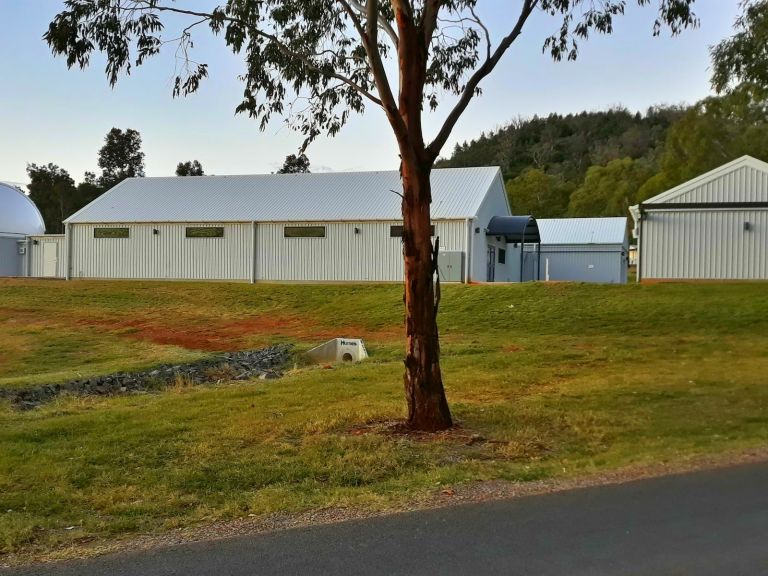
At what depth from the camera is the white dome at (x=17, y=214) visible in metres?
43.8

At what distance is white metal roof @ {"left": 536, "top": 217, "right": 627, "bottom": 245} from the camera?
4353cm

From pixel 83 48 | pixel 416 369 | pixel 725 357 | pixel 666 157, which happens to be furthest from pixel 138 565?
pixel 666 157

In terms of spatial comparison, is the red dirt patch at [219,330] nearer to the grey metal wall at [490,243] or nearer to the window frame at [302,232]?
the window frame at [302,232]

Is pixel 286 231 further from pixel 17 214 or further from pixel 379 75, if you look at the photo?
pixel 379 75

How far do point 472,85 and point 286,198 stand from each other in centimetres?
2799

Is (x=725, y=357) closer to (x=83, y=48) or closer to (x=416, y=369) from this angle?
(x=416, y=369)

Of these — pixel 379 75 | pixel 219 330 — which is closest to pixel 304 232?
pixel 219 330

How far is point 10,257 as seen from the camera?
42062mm

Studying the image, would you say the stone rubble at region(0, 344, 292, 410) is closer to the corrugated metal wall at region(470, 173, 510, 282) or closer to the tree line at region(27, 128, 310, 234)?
the corrugated metal wall at region(470, 173, 510, 282)

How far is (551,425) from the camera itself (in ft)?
29.1

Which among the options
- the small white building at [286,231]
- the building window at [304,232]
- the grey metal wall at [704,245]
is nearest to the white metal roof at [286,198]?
the small white building at [286,231]

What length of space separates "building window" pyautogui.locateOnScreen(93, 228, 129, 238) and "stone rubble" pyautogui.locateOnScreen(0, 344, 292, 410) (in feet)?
66.7

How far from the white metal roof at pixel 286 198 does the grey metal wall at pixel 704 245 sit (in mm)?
7805

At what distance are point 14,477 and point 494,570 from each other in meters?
4.70
